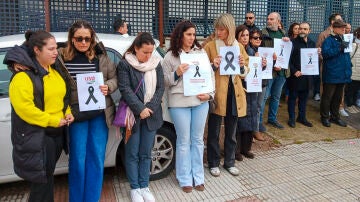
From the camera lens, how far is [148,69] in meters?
3.54

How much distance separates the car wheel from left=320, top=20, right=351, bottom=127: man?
3.69 m

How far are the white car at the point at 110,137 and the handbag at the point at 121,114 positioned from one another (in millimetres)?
223

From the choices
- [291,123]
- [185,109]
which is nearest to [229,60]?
[185,109]

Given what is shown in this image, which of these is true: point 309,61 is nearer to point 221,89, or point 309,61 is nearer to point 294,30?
point 294,30

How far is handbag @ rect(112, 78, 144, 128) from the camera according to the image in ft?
11.3

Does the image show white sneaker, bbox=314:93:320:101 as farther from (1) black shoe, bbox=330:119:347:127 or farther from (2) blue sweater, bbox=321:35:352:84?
(2) blue sweater, bbox=321:35:352:84

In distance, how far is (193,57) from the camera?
3.81m

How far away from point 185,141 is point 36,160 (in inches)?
65.2

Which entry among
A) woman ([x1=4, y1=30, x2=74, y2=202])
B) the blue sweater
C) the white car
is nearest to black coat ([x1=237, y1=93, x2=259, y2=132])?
the white car

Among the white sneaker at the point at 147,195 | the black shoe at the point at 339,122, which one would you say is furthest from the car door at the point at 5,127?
the black shoe at the point at 339,122

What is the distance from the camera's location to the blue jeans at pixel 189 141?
389 centimetres

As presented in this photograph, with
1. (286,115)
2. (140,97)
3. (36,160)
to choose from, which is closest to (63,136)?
(36,160)

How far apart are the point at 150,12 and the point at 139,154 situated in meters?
4.09

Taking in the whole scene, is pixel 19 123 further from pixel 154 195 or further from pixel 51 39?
pixel 154 195
